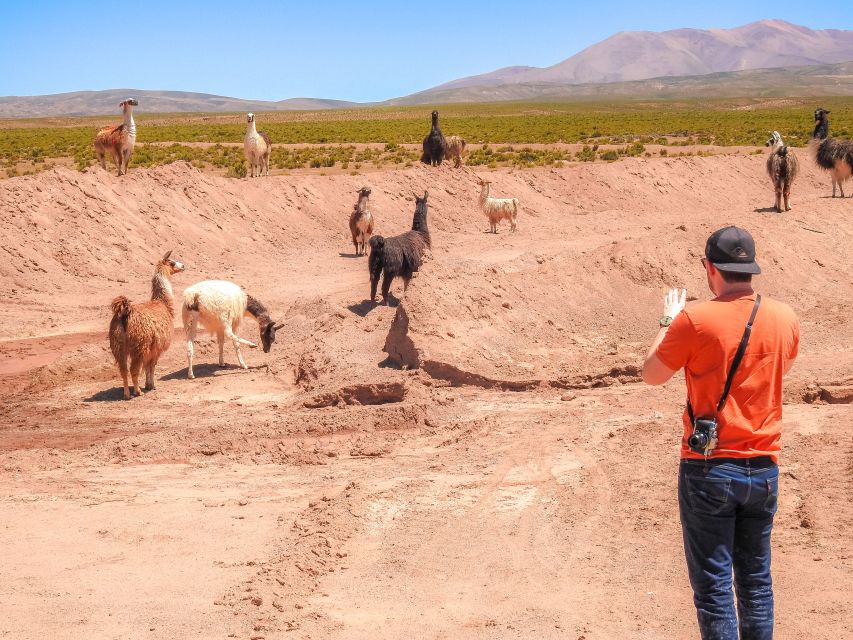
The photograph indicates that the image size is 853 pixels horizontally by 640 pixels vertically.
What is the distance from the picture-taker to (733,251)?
4.68m

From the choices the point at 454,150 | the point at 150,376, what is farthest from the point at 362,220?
the point at 454,150

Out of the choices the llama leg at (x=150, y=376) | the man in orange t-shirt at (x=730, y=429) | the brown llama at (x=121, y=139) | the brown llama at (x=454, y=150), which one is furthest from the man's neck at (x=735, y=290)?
the brown llama at (x=454, y=150)

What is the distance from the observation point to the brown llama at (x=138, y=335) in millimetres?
12758

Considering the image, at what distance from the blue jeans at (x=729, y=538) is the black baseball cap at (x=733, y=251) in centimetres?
91

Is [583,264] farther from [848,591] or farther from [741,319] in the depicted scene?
[741,319]

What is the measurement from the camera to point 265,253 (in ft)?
80.2

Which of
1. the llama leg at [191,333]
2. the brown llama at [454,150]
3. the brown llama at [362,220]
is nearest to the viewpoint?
the llama leg at [191,333]

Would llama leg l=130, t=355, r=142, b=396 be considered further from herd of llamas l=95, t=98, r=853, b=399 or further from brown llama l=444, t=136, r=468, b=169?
brown llama l=444, t=136, r=468, b=169

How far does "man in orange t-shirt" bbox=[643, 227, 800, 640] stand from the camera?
458cm

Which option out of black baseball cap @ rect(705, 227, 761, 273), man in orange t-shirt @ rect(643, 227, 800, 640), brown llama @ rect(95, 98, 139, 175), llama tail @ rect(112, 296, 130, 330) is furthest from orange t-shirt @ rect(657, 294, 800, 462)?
brown llama @ rect(95, 98, 139, 175)

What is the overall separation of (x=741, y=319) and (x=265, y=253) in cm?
2064

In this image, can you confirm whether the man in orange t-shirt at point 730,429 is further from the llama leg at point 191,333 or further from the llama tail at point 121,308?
the llama leg at point 191,333

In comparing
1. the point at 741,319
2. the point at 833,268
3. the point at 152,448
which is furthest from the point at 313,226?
the point at 741,319

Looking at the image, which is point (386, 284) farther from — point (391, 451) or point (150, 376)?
point (391, 451)
